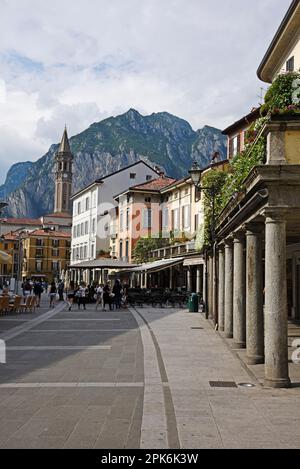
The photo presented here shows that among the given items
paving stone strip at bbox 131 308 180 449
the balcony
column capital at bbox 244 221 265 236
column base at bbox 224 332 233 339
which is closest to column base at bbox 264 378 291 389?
paving stone strip at bbox 131 308 180 449

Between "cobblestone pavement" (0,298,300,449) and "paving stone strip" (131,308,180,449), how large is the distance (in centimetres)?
1

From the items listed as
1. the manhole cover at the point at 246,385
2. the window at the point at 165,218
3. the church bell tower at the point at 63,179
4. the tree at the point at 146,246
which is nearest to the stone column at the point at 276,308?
the manhole cover at the point at 246,385

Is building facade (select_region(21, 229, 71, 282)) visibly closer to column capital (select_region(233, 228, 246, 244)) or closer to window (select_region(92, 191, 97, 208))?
window (select_region(92, 191, 97, 208))

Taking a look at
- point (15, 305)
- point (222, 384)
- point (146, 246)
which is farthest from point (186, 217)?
point (222, 384)

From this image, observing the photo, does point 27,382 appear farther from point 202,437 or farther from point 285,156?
point 285,156

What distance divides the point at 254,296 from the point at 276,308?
1.90 metres

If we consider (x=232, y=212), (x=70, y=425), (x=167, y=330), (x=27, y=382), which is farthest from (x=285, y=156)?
(x=167, y=330)

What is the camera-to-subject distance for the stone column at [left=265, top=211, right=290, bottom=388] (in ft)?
28.6

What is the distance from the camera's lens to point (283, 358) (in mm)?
8727

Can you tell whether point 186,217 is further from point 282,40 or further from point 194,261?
point 282,40

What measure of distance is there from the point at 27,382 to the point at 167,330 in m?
9.10

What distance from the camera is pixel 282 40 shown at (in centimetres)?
1817
